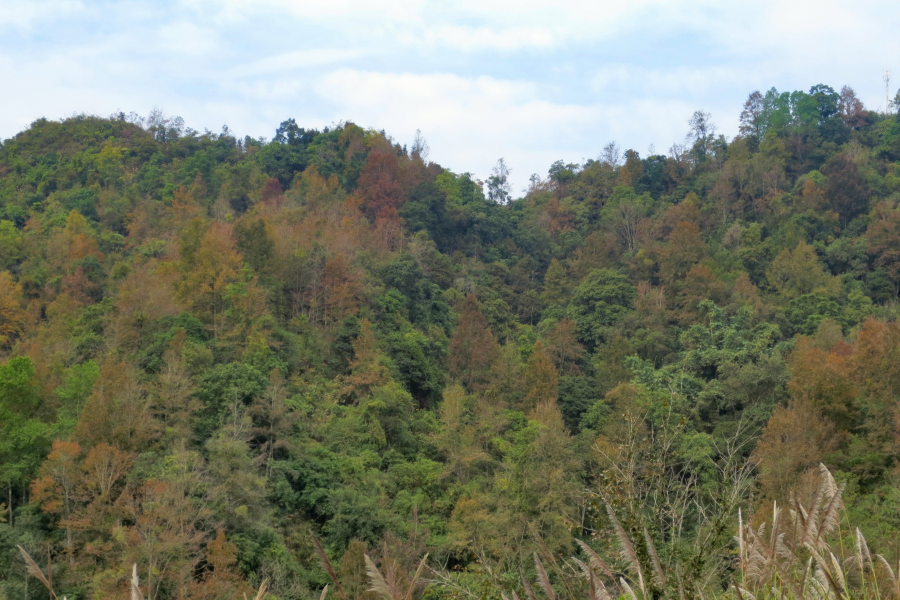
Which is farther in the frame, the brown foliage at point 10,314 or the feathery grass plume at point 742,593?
the brown foliage at point 10,314

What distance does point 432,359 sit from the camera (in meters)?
27.1

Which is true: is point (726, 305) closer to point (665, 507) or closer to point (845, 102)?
point (845, 102)

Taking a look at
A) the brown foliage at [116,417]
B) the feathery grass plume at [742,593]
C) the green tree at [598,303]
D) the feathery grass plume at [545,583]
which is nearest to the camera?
the feathery grass plume at [545,583]

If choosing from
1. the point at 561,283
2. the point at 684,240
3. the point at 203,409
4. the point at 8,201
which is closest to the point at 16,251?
the point at 8,201

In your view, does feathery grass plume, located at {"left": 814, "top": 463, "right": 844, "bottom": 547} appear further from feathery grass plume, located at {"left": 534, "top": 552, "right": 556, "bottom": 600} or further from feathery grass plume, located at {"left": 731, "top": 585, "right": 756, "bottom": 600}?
feathery grass plume, located at {"left": 534, "top": 552, "right": 556, "bottom": 600}

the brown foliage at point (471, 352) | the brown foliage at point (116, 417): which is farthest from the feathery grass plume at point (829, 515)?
the brown foliage at point (471, 352)

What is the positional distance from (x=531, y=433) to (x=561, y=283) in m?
18.2

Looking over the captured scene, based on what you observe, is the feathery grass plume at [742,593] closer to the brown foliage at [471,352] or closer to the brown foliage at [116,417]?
the brown foliage at [116,417]

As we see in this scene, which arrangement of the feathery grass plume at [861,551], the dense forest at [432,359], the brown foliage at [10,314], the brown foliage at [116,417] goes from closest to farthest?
1. the feathery grass plume at [861,551]
2. the dense forest at [432,359]
3. the brown foliage at [116,417]
4. the brown foliage at [10,314]

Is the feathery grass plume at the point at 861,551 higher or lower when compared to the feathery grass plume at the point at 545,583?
lower

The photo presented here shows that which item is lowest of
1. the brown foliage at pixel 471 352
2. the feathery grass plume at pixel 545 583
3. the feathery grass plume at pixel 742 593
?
the brown foliage at pixel 471 352

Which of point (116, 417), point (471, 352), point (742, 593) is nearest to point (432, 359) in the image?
point (471, 352)

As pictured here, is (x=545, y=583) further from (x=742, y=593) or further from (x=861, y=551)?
(x=861, y=551)

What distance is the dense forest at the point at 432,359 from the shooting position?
13.7 metres
